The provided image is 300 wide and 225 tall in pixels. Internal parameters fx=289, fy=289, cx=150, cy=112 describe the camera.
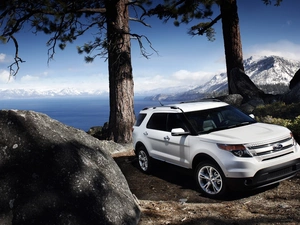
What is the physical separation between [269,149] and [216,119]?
5.32ft

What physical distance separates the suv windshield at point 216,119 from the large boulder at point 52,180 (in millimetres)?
2672

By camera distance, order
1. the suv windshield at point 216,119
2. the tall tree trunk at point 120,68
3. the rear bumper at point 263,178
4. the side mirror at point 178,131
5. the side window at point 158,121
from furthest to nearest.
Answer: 1. the tall tree trunk at point 120,68
2. the side window at point 158,121
3. the suv windshield at point 216,119
4. the side mirror at point 178,131
5. the rear bumper at point 263,178

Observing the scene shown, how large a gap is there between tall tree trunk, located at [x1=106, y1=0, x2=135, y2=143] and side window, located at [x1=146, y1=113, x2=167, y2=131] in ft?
16.4

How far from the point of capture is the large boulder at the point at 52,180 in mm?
3631

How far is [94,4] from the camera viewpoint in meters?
15.3

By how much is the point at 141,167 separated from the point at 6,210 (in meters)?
5.18

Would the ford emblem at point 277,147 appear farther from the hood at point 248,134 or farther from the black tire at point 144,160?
the black tire at point 144,160

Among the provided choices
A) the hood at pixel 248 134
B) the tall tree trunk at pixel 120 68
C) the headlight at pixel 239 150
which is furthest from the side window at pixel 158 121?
the tall tree trunk at pixel 120 68

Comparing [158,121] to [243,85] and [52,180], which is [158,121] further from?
[243,85]

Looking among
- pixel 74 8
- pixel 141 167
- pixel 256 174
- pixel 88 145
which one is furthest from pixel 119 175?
pixel 74 8

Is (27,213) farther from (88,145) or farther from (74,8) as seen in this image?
(74,8)

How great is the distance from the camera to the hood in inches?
218

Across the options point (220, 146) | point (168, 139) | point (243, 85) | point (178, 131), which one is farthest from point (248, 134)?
point (243, 85)

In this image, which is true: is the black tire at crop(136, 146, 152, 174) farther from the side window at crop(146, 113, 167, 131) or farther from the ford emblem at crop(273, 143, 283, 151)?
the ford emblem at crop(273, 143, 283, 151)
